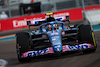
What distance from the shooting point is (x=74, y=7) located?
1897cm

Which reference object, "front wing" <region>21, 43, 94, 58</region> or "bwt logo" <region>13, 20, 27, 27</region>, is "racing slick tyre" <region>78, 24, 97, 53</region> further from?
"bwt logo" <region>13, 20, 27, 27</region>

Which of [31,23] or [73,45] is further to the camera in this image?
[31,23]

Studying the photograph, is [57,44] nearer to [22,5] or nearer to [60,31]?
[60,31]

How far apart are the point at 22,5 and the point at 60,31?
13.8 m

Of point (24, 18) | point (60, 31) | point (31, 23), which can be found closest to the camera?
point (60, 31)

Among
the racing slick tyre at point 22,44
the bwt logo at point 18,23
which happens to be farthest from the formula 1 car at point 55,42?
the bwt logo at point 18,23

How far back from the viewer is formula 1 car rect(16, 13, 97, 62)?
617 cm

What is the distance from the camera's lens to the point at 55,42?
20.1ft

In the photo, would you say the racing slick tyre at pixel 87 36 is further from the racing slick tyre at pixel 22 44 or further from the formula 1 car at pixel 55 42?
the racing slick tyre at pixel 22 44

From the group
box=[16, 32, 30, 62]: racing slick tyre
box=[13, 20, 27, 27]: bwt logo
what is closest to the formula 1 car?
box=[16, 32, 30, 62]: racing slick tyre

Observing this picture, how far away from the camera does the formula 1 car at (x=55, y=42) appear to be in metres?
6.17

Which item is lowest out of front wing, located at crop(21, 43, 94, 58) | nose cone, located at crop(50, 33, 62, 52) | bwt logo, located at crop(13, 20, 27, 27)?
bwt logo, located at crop(13, 20, 27, 27)

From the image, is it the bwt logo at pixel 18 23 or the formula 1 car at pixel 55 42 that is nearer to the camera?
the formula 1 car at pixel 55 42

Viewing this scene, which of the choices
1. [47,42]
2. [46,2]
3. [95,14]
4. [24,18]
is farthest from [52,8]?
[47,42]
